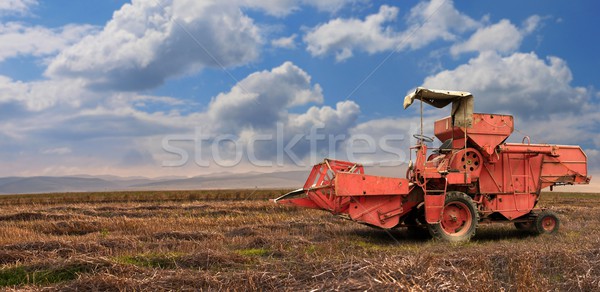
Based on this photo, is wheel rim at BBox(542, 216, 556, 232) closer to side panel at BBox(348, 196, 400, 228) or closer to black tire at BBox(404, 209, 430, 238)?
black tire at BBox(404, 209, 430, 238)

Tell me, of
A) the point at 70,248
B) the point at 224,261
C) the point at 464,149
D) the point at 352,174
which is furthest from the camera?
the point at 464,149

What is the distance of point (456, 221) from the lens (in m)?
9.96

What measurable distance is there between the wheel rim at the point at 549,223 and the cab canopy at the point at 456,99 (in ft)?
9.95

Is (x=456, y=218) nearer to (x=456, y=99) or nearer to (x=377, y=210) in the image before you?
→ (x=377, y=210)

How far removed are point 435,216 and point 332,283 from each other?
5207mm

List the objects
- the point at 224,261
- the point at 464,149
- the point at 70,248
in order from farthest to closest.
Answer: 1. the point at 464,149
2. the point at 70,248
3. the point at 224,261

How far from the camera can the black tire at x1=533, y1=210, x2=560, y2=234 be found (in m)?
10.9

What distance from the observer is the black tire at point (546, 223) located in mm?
10930

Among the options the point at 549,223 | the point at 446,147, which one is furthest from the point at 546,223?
the point at 446,147

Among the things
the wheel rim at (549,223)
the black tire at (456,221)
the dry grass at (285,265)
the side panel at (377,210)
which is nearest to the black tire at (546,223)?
the wheel rim at (549,223)

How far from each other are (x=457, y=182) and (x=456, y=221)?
0.79m

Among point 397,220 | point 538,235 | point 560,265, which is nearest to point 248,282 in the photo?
point 560,265

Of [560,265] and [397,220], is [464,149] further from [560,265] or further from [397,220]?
[560,265]

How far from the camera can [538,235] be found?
10.9m
